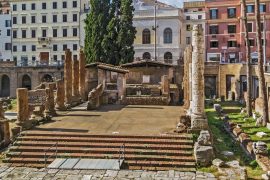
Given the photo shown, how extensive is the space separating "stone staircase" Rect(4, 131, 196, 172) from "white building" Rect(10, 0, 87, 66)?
48.2 m

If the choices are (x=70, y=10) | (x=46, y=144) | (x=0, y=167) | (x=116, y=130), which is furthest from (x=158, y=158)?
(x=70, y=10)

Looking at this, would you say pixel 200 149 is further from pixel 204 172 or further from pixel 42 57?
pixel 42 57

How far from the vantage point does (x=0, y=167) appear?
17359 mm

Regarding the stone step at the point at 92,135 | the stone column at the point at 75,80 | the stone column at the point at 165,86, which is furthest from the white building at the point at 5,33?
the stone step at the point at 92,135

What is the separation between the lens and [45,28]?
68.8m

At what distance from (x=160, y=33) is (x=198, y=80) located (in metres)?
37.2

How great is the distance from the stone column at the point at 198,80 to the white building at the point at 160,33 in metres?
35.6

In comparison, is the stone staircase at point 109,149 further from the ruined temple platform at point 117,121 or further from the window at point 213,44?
the window at point 213,44

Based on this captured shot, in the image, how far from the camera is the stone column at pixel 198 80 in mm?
20438

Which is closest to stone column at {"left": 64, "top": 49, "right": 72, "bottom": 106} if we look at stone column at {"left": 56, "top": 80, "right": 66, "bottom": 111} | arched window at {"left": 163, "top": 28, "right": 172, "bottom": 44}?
stone column at {"left": 56, "top": 80, "right": 66, "bottom": 111}

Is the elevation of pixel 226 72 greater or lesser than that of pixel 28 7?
lesser

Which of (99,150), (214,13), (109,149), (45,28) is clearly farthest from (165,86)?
(45,28)

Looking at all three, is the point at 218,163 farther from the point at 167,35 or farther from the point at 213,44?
the point at 213,44

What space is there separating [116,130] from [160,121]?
13.0 feet
